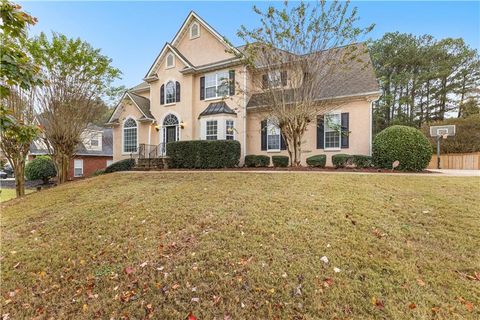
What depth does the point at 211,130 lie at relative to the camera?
15.0 metres

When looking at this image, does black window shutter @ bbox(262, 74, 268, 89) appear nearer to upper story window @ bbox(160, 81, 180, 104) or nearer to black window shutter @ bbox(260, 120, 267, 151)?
black window shutter @ bbox(260, 120, 267, 151)

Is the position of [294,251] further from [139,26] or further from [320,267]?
[139,26]

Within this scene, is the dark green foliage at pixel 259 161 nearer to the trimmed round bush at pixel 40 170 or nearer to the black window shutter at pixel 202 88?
the black window shutter at pixel 202 88

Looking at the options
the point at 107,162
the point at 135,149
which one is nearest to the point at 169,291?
the point at 135,149

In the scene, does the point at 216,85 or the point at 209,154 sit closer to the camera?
the point at 209,154

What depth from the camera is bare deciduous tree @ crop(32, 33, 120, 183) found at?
11.7 metres

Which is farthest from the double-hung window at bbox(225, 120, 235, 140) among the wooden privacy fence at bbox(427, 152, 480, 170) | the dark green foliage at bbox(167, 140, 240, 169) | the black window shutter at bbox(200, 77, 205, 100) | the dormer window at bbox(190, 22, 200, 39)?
the wooden privacy fence at bbox(427, 152, 480, 170)

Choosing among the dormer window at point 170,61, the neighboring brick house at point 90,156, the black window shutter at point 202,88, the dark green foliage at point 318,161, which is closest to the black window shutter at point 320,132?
the dark green foliage at point 318,161

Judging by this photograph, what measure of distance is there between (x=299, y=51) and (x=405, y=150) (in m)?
6.12

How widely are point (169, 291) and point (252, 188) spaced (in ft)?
14.2

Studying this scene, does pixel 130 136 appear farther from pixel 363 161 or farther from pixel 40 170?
pixel 363 161

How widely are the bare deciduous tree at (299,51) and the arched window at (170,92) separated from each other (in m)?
7.38

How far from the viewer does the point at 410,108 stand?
29.0 m

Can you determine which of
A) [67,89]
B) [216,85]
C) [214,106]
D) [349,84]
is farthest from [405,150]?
[67,89]
